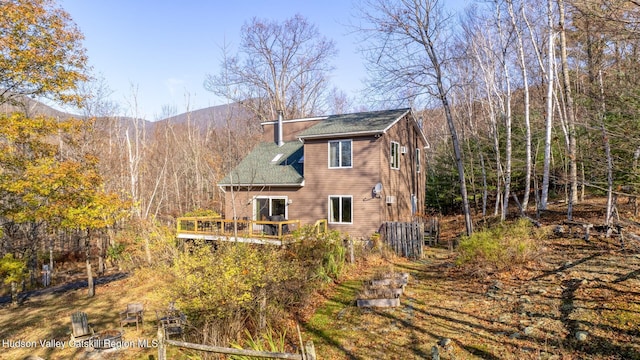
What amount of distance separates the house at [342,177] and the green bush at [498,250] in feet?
21.3

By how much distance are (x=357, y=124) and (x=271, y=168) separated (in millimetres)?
5850

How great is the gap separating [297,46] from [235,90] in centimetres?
819

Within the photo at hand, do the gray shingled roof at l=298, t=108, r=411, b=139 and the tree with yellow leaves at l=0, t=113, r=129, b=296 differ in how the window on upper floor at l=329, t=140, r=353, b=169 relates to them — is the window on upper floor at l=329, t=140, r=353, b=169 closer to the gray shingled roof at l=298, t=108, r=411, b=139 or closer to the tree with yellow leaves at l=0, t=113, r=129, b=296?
the gray shingled roof at l=298, t=108, r=411, b=139

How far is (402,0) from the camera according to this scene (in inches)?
699

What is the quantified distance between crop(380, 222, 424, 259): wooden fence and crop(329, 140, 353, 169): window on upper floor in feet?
13.8

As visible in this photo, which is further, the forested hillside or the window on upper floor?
the window on upper floor

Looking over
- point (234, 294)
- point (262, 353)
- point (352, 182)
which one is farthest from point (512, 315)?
point (352, 182)

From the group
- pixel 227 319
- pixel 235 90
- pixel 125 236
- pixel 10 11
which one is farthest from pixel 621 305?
pixel 235 90

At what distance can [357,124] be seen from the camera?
18266 mm

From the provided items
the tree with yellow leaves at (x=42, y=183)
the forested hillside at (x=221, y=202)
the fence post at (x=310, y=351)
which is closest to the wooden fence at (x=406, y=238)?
the forested hillside at (x=221, y=202)

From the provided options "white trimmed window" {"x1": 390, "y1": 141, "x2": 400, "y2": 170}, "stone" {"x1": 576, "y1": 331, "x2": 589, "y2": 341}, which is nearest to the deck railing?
"white trimmed window" {"x1": 390, "y1": 141, "x2": 400, "y2": 170}

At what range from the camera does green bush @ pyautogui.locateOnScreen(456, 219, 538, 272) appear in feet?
33.0

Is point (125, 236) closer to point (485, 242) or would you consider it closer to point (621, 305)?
point (485, 242)

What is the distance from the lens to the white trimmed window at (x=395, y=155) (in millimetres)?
18703
